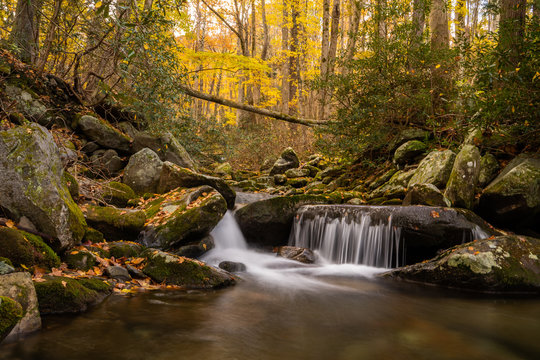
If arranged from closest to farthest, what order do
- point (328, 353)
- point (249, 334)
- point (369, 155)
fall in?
point (328, 353) < point (249, 334) < point (369, 155)

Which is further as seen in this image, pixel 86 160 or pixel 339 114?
pixel 339 114

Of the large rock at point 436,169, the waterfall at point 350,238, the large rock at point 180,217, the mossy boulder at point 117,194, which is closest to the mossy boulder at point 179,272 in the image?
the large rock at point 180,217

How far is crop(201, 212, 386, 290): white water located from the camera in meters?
5.66

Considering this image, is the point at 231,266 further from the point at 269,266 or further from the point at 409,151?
the point at 409,151

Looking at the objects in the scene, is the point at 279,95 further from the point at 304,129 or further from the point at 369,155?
the point at 369,155

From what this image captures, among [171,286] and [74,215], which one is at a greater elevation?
[74,215]

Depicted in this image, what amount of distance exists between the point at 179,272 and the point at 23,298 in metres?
2.06

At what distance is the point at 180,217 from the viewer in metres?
5.87

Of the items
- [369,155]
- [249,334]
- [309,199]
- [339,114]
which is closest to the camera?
[249,334]

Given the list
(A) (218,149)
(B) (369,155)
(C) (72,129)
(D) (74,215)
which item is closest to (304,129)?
(A) (218,149)

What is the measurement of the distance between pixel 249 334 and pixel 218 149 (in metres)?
11.1

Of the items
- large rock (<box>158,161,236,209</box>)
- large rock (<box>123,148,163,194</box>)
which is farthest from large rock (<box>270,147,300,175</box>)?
large rock (<box>123,148,163,194</box>)

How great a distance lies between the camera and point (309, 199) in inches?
323

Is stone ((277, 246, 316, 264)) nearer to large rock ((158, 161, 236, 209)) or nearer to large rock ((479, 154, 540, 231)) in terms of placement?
large rock ((158, 161, 236, 209))
